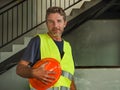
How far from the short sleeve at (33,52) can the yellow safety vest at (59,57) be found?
26 millimetres

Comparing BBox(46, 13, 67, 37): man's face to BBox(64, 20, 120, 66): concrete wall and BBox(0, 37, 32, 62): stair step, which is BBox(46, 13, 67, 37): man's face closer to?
BBox(0, 37, 32, 62): stair step

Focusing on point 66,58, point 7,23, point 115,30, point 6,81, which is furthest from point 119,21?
point 66,58

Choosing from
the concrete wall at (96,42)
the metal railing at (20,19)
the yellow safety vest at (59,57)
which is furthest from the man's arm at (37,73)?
the concrete wall at (96,42)

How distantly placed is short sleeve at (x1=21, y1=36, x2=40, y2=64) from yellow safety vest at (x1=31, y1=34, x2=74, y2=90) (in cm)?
3

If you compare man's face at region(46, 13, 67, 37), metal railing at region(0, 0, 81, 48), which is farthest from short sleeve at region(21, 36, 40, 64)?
metal railing at region(0, 0, 81, 48)

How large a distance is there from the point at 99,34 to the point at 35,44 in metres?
5.62

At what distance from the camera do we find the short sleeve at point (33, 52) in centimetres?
195

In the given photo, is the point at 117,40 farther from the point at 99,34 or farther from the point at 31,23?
the point at 31,23

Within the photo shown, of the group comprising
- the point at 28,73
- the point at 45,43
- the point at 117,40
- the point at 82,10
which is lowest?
the point at 117,40

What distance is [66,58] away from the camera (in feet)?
6.84

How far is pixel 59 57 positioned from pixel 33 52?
17 centimetres

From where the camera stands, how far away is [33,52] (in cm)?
196

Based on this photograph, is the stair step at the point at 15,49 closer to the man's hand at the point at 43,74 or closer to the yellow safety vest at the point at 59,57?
the yellow safety vest at the point at 59,57

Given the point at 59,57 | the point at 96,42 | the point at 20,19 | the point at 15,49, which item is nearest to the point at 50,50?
Result: the point at 59,57
